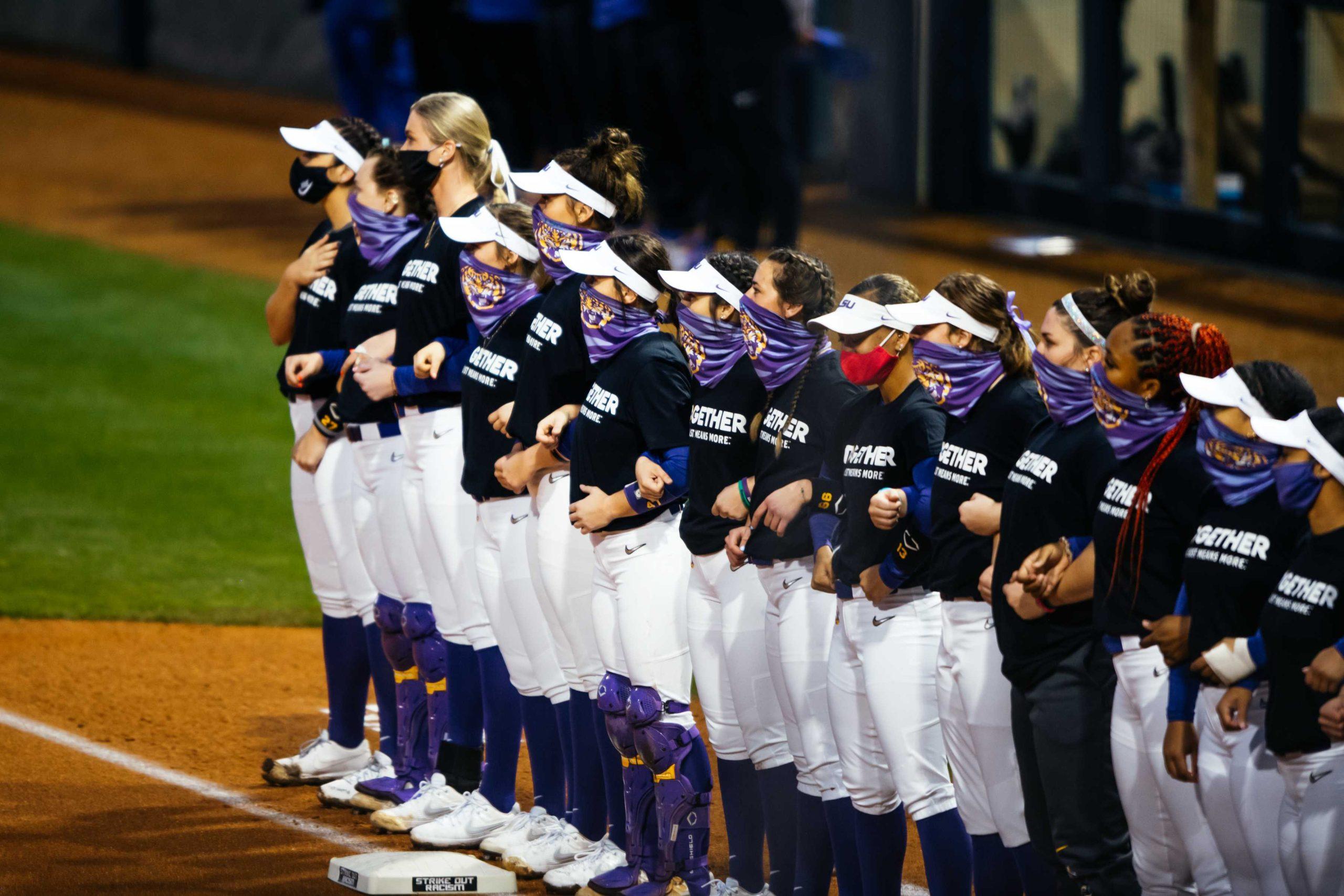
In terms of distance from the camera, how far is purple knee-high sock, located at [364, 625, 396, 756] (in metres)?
6.00

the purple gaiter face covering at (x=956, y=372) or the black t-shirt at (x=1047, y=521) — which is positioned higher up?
the purple gaiter face covering at (x=956, y=372)

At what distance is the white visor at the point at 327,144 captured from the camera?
603cm

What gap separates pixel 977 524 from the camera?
4125 mm

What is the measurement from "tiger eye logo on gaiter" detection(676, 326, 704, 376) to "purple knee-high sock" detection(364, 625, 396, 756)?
1.80 m

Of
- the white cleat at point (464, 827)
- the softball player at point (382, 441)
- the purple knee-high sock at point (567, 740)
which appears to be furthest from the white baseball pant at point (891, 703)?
the softball player at point (382, 441)

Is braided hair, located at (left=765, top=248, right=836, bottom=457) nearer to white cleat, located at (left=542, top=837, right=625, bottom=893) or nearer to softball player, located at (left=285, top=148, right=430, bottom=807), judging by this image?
white cleat, located at (left=542, top=837, right=625, bottom=893)

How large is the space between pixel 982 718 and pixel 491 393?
187 cm

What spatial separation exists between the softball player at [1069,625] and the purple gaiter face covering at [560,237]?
1544mm

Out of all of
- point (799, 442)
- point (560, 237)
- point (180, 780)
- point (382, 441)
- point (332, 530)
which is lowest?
point (180, 780)

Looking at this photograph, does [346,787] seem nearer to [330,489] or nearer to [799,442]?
[330,489]

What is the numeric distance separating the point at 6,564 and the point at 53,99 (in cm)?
1304

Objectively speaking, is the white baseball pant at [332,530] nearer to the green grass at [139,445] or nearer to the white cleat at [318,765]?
the white cleat at [318,765]

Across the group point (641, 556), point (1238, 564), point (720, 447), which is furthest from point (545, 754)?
point (1238, 564)

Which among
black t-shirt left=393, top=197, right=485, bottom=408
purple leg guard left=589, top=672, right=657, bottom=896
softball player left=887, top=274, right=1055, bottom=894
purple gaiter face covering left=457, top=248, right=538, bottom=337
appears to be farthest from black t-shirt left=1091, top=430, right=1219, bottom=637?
black t-shirt left=393, top=197, right=485, bottom=408
